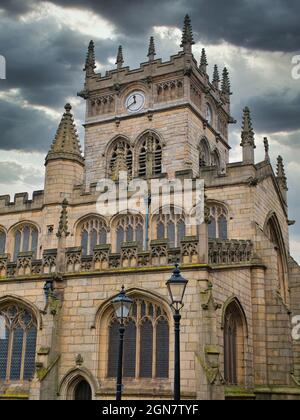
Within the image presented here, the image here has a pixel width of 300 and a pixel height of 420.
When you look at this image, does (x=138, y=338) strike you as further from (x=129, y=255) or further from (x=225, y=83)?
(x=225, y=83)

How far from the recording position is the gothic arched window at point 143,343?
20328 millimetres

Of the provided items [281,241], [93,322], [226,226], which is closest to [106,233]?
[226,226]

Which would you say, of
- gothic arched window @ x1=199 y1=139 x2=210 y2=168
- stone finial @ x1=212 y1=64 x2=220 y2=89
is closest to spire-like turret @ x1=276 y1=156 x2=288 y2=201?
gothic arched window @ x1=199 y1=139 x2=210 y2=168

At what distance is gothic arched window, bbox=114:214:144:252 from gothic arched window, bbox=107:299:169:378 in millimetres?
11105

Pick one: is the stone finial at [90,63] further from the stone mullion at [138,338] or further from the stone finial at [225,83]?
the stone mullion at [138,338]

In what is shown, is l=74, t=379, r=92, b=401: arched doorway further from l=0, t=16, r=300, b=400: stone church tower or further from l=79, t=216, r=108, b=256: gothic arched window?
l=79, t=216, r=108, b=256: gothic arched window

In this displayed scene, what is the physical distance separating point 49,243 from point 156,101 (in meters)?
→ 13.2

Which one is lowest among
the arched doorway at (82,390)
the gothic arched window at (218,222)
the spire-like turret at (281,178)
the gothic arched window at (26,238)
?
the arched doorway at (82,390)

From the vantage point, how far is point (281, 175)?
35.8m

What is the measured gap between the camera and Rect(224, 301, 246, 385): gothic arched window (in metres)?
22.8

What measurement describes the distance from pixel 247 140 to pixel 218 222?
4.37 m

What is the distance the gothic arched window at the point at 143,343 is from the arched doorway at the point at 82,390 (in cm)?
98

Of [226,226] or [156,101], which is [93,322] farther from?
[156,101]

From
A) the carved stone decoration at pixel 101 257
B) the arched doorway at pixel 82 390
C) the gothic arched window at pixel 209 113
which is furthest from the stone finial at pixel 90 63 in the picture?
the arched doorway at pixel 82 390
